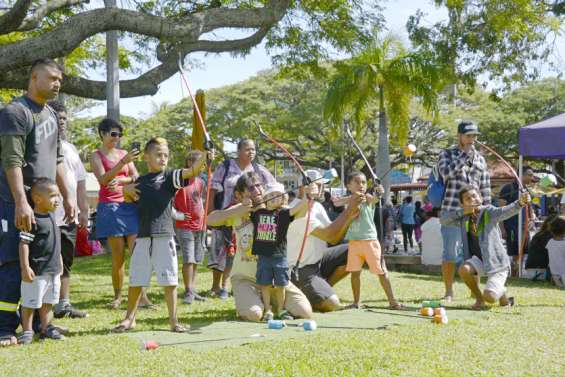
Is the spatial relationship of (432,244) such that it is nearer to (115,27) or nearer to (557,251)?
(557,251)

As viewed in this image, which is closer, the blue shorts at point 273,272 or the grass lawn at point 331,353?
the grass lawn at point 331,353

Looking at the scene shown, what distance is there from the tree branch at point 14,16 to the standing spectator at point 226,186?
291 centimetres

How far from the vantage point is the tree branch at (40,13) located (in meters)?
8.23

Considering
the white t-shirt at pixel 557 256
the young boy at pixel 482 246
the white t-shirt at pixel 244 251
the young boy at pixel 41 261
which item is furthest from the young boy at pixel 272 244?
the white t-shirt at pixel 557 256

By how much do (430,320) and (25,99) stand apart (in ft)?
11.4

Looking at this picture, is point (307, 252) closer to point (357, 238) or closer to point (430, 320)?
point (357, 238)

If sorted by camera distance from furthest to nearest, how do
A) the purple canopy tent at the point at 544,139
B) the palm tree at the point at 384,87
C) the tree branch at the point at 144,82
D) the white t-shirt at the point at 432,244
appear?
the palm tree at the point at 384,87, the white t-shirt at the point at 432,244, the purple canopy tent at the point at 544,139, the tree branch at the point at 144,82

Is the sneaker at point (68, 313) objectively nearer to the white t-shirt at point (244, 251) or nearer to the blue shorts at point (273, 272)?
the white t-shirt at point (244, 251)

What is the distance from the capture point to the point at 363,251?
595 centimetres

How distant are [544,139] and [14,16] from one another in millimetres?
7175

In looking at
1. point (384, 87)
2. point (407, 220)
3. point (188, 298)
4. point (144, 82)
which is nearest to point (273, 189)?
point (188, 298)

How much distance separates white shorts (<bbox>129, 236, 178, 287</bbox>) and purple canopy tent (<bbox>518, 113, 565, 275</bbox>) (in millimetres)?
5938

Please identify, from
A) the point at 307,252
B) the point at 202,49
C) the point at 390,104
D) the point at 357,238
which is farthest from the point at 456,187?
the point at 390,104

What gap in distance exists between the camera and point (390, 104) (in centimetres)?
1961
